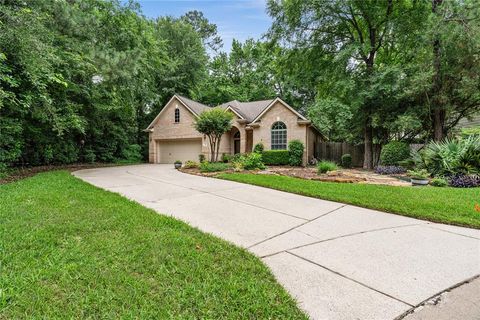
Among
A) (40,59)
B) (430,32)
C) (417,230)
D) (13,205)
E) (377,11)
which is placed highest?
(377,11)

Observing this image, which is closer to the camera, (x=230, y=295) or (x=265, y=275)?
(x=230, y=295)

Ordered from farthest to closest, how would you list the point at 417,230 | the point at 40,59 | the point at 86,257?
the point at 40,59, the point at 417,230, the point at 86,257

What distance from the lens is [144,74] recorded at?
14305 millimetres

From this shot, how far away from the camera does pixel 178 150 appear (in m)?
20.4

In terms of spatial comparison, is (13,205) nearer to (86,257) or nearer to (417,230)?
(86,257)

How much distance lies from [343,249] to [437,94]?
12.6 metres

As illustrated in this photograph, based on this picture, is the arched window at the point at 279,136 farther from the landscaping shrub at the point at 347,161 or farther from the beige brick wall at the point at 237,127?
the landscaping shrub at the point at 347,161

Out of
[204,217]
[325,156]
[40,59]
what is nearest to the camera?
[204,217]

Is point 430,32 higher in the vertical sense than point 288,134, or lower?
higher

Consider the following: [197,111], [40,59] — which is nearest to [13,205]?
[40,59]

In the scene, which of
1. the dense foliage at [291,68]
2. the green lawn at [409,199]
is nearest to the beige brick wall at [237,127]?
the dense foliage at [291,68]

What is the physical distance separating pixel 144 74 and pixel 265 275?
572 inches

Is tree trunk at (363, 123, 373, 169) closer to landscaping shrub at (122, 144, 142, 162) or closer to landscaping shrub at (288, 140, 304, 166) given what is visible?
landscaping shrub at (288, 140, 304, 166)

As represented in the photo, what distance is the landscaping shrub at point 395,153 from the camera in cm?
1277
